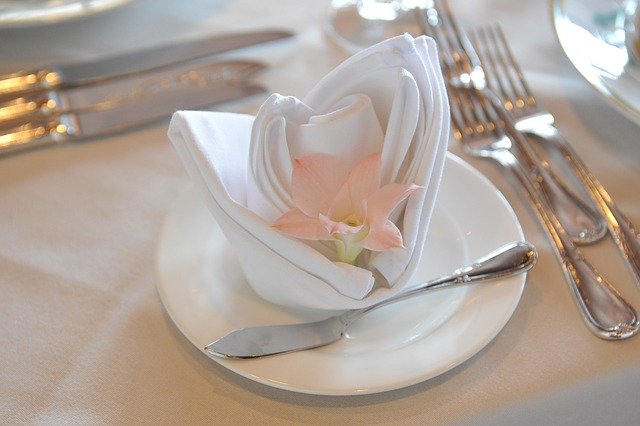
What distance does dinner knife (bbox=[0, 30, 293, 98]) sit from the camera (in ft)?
2.74

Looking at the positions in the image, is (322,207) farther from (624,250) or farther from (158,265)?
(624,250)

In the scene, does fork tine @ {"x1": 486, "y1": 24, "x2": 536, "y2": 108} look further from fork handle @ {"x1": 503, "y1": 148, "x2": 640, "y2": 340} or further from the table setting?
fork handle @ {"x1": 503, "y1": 148, "x2": 640, "y2": 340}

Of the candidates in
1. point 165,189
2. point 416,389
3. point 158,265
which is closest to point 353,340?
point 416,389

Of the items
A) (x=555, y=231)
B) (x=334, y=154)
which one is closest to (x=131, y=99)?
(x=334, y=154)

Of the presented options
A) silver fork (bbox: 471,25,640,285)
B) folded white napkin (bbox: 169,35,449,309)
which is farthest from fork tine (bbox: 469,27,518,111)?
folded white napkin (bbox: 169,35,449,309)

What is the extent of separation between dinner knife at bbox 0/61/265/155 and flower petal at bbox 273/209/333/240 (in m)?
0.37

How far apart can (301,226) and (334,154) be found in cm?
7

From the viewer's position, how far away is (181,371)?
0.56 m

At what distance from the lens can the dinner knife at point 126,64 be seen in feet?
2.74

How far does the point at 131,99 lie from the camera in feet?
2.73

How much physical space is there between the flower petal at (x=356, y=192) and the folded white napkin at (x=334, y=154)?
0.02 metres

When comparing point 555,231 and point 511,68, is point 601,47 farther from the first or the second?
point 555,231

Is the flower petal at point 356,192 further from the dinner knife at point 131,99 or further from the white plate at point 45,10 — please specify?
the white plate at point 45,10

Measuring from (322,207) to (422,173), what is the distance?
8 cm
